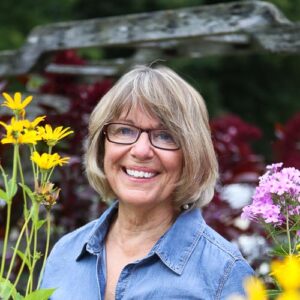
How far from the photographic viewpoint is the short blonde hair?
7.02ft

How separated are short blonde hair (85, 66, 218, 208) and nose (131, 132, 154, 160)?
0.07 metres

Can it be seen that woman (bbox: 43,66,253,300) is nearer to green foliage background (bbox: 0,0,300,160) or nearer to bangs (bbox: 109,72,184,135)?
bangs (bbox: 109,72,184,135)

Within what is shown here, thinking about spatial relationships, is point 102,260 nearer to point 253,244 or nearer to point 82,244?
point 82,244

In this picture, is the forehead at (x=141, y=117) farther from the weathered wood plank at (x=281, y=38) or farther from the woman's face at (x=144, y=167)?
the weathered wood plank at (x=281, y=38)

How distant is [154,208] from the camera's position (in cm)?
222

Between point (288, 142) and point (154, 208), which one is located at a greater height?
point (154, 208)

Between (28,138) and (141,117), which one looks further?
(141,117)

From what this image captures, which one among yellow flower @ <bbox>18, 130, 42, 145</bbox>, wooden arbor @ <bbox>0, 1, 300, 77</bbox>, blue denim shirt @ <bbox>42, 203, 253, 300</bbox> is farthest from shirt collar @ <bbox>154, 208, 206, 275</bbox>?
wooden arbor @ <bbox>0, 1, 300, 77</bbox>

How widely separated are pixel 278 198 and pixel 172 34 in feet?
7.26

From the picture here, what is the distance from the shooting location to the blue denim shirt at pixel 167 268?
2.03 metres

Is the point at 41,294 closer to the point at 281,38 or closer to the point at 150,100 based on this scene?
the point at 150,100

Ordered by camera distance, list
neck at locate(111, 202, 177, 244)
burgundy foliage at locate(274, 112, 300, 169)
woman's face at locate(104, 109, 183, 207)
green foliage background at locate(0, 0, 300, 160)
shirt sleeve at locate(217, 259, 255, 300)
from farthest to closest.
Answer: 1. green foliage background at locate(0, 0, 300, 160)
2. burgundy foliage at locate(274, 112, 300, 169)
3. neck at locate(111, 202, 177, 244)
4. woman's face at locate(104, 109, 183, 207)
5. shirt sleeve at locate(217, 259, 255, 300)

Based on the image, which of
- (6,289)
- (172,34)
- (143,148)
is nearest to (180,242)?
(143,148)

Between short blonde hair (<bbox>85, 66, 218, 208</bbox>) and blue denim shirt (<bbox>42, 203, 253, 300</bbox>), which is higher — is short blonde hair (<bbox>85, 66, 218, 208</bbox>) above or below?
above
